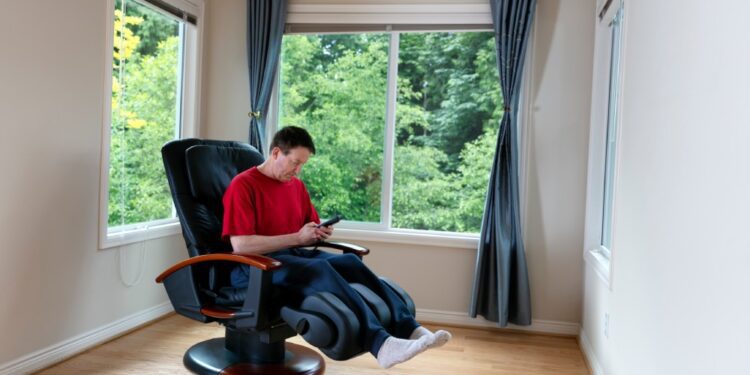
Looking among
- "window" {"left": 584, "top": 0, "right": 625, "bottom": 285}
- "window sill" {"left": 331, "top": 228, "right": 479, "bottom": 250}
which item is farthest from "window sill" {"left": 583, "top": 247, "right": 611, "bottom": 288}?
"window sill" {"left": 331, "top": 228, "right": 479, "bottom": 250}

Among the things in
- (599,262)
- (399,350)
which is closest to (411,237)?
(599,262)

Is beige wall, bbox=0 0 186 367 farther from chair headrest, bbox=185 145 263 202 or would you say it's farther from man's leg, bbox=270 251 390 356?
man's leg, bbox=270 251 390 356

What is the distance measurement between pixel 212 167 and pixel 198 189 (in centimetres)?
14

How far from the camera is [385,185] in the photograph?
12.7 ft

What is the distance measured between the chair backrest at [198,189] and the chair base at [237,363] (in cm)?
50

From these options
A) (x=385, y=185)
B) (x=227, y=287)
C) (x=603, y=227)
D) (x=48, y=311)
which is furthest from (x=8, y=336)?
(x=603, y=227)

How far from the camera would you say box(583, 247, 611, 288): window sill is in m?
2.77

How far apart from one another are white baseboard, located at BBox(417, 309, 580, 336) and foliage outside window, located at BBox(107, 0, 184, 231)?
1778 mm

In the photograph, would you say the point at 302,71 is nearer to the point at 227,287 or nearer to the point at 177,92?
the point at 177,92

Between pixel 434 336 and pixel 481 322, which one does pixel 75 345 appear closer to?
pixel 434 336

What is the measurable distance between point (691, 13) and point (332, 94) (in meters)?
2.56

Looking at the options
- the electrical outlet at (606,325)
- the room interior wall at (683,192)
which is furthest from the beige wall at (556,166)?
the room interior wall at (683,192)

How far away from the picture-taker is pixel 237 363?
258 centimetres

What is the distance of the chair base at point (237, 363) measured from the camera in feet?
8.32
